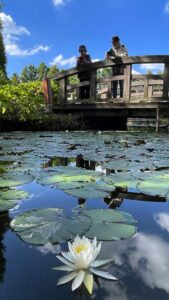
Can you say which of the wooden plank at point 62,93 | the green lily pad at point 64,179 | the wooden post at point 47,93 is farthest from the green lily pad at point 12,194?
the wooden plank at point 62,93

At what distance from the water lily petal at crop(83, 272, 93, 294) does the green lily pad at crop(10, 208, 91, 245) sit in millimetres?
328

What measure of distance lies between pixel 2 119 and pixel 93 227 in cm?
783

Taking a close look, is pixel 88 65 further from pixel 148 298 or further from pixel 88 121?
pixel 148 298

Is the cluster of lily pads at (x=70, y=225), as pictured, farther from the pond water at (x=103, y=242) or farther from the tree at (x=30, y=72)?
the tree at (x=30, y=72)

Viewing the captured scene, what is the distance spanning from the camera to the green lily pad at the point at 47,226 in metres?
1.29

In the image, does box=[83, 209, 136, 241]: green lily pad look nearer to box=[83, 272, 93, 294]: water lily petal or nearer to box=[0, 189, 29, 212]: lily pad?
box=[83, 272, 93, 294]: water lily petal

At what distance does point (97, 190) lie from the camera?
2086mm

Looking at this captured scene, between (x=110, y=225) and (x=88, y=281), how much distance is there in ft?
1.73

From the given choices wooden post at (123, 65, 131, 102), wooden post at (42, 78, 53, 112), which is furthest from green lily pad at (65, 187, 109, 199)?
wooden post at (42, 78, 53, 112)

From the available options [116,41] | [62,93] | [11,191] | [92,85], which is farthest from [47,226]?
[62,93]

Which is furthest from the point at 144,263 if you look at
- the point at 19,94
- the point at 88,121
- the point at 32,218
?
the point at 88,121

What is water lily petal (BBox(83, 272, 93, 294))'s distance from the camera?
0.90 meters

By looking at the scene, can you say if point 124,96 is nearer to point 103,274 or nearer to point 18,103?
point 18,103

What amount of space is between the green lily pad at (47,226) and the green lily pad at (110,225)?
0.13 ft
